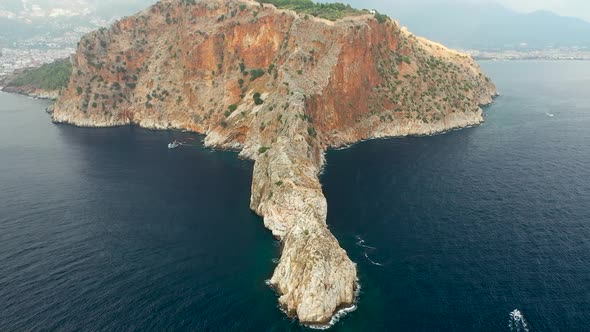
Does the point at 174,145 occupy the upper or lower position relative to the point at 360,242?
upper

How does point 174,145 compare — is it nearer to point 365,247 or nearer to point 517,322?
point 365,247

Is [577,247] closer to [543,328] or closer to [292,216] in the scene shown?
[543,328]

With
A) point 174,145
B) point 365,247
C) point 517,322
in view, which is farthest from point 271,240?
point 174,145

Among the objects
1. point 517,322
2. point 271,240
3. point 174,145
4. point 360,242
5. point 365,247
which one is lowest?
point 517,322

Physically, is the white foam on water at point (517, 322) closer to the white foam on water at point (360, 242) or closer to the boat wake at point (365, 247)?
the boat wake at point (365, 247)

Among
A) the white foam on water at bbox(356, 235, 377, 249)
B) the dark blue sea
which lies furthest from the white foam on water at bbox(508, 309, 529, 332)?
the white foam on water at bbox(356, 235, 377, 249)

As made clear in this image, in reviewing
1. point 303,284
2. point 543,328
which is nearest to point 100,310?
point 303,284

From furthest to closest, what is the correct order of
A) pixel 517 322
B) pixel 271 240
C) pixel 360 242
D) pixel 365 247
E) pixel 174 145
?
pixel 174 145 < pixel 271 240 < pixel 360 242 < pixel 365 247 < pixel 517 322
